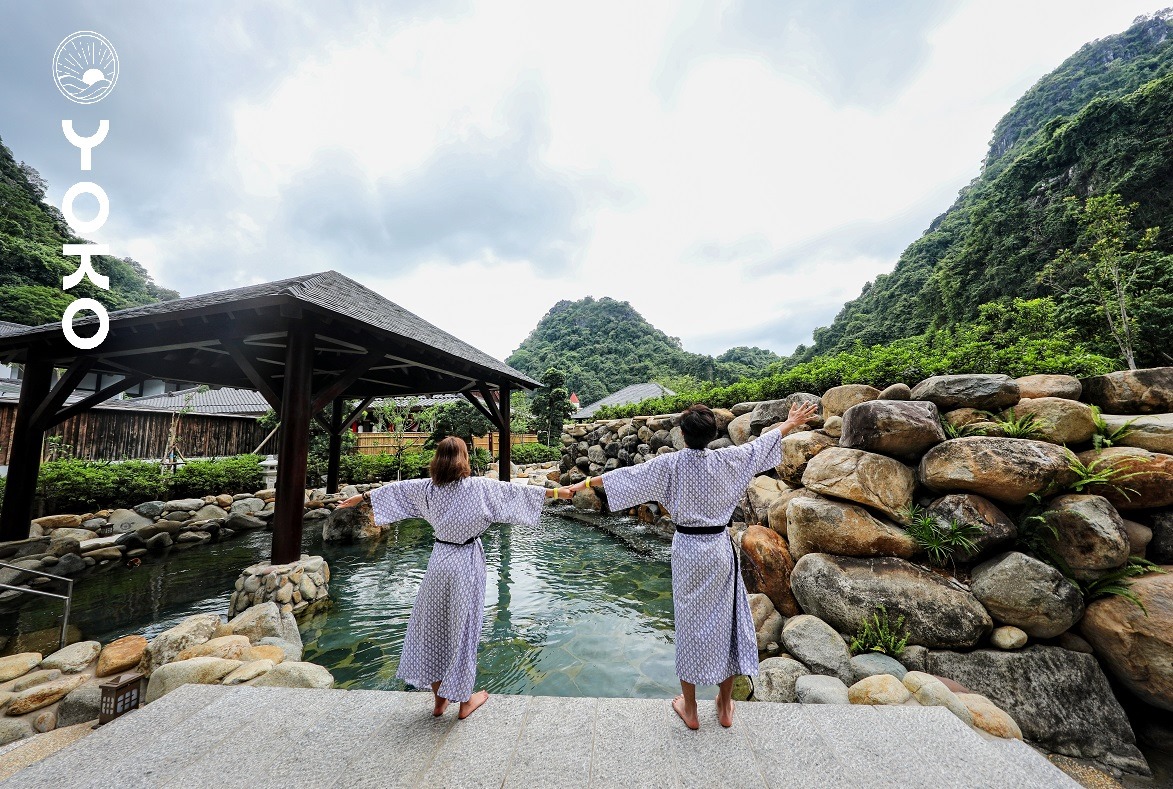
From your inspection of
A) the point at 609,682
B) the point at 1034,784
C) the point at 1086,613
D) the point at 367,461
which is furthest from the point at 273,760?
the point at 367,461

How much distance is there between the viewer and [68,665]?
318cm

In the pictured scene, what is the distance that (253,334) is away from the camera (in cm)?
575

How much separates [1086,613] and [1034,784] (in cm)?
195

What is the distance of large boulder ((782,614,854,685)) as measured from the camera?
10.3 feet

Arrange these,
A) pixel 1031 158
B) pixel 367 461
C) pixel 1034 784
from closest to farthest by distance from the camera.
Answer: pixel 1034 784, pixel 367 461, pixel 1031 158

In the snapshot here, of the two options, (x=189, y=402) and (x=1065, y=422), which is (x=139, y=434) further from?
(x=1065, y=422)

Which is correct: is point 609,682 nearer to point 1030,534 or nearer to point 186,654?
point 186,654

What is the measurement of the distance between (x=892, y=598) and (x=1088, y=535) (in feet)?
4.53

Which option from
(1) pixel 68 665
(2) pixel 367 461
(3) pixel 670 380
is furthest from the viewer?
(3) pixel 670 380

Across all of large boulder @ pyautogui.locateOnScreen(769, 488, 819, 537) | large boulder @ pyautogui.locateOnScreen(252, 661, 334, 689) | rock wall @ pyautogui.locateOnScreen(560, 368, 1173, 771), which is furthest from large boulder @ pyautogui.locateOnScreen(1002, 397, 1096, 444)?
large boulder @ pyautogui.locateOnScreen(252, 661, 334, 689)

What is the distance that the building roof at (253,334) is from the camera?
485 cm

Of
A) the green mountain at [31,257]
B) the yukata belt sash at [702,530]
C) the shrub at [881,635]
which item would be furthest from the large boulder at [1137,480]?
the green mountain at [31,257]

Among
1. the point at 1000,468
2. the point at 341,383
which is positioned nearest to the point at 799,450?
the point at 1000,468

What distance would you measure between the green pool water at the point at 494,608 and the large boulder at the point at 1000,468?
9.95 feet
